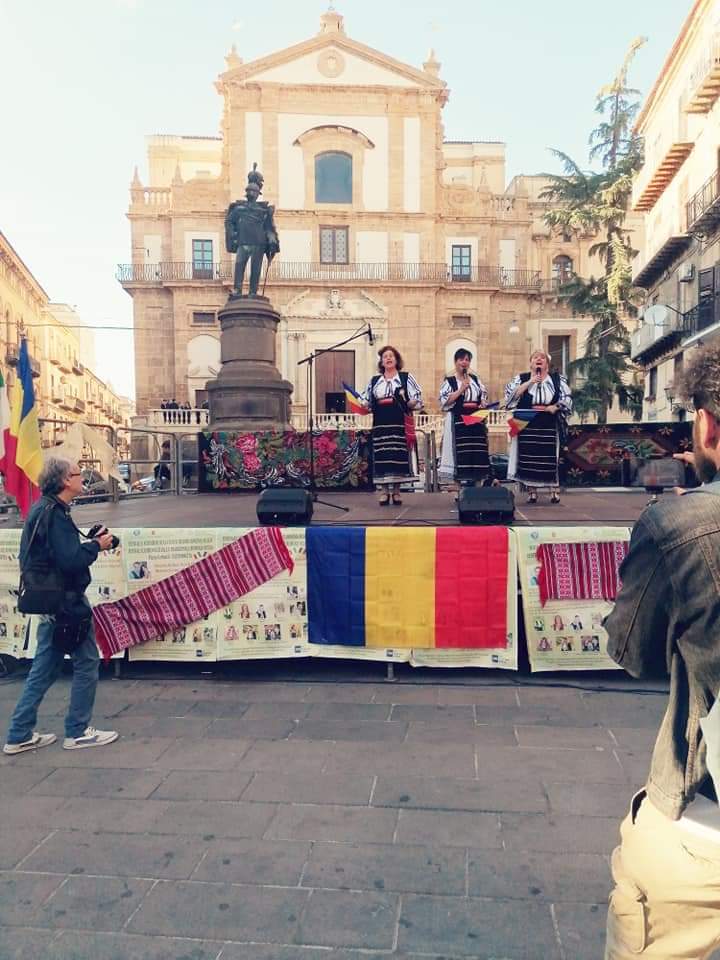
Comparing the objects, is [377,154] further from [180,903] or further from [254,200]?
[180,903]

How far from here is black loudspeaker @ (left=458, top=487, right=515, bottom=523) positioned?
6.26m

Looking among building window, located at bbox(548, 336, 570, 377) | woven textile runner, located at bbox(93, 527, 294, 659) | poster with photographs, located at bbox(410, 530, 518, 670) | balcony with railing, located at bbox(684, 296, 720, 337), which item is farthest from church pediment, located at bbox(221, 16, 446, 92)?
poster with photographs, located at bbox(410, 530, 518, 670)

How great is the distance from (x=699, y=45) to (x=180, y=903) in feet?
101

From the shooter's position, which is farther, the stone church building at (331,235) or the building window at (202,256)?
the building window at (202,256)

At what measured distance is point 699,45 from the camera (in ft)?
83.5

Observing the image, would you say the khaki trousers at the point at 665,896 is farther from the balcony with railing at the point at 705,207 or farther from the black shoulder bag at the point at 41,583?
the balcony with railing at the point at 705,207

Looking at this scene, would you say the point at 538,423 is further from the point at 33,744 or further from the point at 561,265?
the point at 561,265

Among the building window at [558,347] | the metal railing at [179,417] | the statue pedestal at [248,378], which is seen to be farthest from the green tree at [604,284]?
the statue pedestal at [248,378]

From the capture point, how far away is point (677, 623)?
1.72 meters

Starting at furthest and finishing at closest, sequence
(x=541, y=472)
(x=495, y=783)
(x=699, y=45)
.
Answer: (x=699, y=45), (x=541, y=472), (x=495, y=783)

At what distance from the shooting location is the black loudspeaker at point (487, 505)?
626cm

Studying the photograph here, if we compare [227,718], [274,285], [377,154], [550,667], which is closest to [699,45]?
[377,154]

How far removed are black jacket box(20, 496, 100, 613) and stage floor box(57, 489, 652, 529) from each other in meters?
2.03

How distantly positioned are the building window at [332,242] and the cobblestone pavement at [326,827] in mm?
38049
